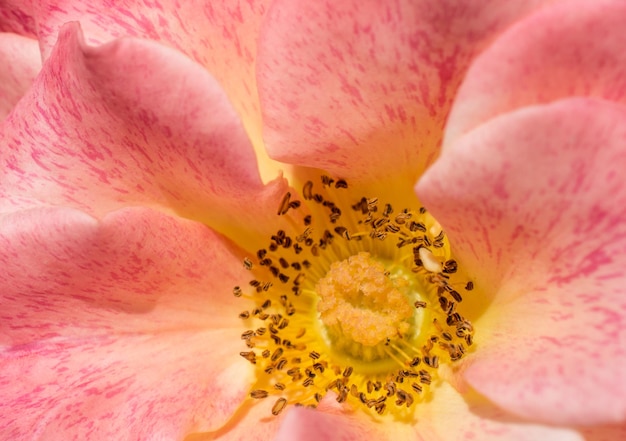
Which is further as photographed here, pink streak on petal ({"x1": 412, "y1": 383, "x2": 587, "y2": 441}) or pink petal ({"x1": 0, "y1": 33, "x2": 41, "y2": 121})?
pink petal ({"x1": 0, "y1": 33, "x2": 41, "y2": 121})

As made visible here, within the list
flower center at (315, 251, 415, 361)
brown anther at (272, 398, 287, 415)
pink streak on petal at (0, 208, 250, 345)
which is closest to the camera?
pink streak on petal at (0, 208, 250, 345)

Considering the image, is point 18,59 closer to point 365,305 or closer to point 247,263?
point 247,263

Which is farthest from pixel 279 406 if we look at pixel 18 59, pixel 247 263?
pixel 18 59

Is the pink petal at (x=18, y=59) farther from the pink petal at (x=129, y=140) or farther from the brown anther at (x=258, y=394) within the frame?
the brown anther at (x=258, y=394)

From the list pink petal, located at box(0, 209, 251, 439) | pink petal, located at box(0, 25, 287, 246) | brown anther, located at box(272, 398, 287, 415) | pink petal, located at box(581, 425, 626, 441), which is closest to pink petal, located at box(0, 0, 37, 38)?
pink petal, located at box(0, 25, 287, 246)

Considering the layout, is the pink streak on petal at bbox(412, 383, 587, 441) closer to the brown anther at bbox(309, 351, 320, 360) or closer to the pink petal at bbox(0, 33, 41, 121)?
the brown anther at bbox(309, 351, 320, 360)

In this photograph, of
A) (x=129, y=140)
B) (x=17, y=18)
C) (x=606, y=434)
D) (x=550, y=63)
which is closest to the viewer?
(x=550, y=63)
